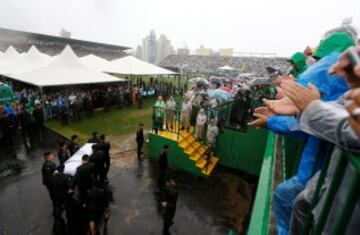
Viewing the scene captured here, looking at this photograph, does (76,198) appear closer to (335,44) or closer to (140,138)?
(140,138)

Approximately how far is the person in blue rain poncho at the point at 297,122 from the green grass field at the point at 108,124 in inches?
410

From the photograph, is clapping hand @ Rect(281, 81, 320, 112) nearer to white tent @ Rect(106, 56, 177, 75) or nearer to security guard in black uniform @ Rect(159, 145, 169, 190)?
security guard in black uniform @ Rect(159, 145, 169, 190)

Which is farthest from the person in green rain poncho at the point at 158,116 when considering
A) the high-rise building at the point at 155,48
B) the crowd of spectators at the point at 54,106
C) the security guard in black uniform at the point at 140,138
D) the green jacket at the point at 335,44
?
the high-rise building at the point at 155,48

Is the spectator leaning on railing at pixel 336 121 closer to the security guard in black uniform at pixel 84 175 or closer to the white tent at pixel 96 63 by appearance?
the security guard in black uniform at pixel 84 175

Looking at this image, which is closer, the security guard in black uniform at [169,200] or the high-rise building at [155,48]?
the security guard in black uniform at [169,200]

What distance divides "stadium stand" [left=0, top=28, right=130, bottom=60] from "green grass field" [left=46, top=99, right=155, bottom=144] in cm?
2515

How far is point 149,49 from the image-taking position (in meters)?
109

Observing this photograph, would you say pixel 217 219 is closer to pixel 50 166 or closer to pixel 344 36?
pixel 50 166

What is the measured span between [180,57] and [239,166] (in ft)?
176

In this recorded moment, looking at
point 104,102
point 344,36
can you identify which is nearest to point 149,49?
point 104,102

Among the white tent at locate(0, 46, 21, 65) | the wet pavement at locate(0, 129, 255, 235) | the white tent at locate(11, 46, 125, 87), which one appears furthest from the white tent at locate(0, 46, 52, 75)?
the wet pavement at locate(0, 129, 255, 235)

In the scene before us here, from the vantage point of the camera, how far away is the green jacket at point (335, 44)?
1995 mm

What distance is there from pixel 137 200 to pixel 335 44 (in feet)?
22.1

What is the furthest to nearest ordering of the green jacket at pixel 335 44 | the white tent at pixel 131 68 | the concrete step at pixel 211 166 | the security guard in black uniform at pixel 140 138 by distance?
the white tent at pixel 131 68 < the security guard in black uniform at pixel 140 138 < the concrete step at pixel 211 166 < the green jacket at pixel 335 44
